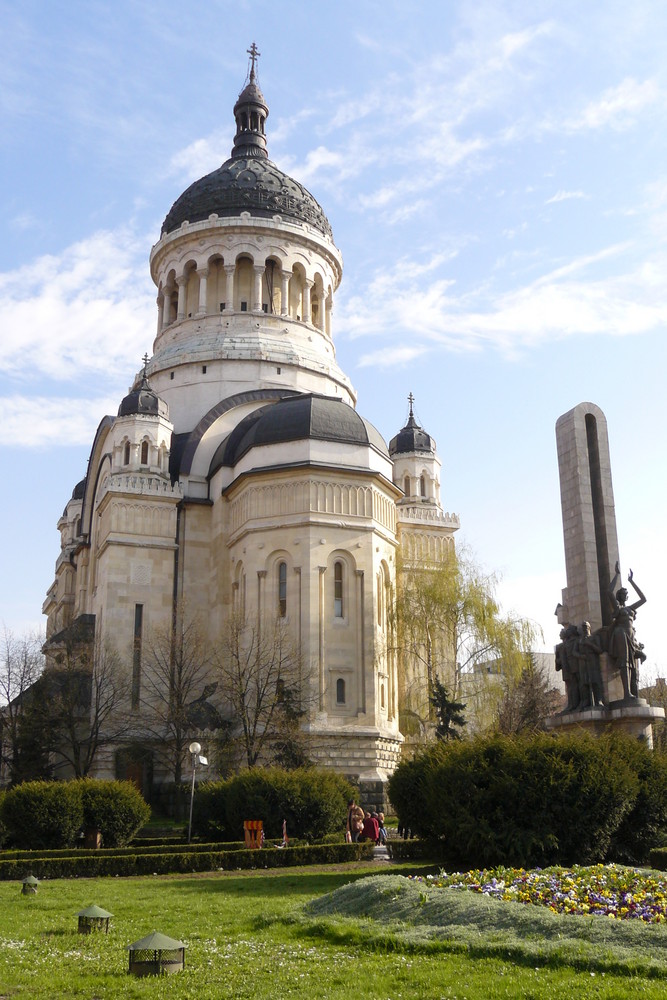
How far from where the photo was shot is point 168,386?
48.1 metres

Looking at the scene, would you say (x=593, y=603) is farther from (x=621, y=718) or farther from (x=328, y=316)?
(x=328, y=316)

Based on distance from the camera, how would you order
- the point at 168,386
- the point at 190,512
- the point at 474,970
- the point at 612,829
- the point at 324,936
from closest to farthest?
the point at 474,970 < the point at 324,936 < the point at 612,829 < the point at 190,512 < the point at 168,386

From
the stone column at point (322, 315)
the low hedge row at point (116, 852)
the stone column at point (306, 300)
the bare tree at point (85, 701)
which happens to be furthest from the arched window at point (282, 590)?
the stone column at point (322, 315)

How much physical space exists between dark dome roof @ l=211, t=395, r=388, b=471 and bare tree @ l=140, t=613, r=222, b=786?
24.8 feet

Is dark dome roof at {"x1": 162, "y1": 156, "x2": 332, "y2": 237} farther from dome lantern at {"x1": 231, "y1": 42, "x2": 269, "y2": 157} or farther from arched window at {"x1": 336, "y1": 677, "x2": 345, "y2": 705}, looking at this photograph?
arched window at {"x1": 336, "y1": 677, "x2": 345, "y2": 705}

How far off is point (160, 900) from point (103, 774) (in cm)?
2350

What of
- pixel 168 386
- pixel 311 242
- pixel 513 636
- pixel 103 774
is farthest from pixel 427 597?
pixel 311 242

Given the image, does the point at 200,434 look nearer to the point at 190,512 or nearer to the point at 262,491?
the point at 190,512

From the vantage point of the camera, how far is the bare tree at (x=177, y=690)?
1401 inches

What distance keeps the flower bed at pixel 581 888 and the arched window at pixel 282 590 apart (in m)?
23.4

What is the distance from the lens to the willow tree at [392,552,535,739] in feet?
122

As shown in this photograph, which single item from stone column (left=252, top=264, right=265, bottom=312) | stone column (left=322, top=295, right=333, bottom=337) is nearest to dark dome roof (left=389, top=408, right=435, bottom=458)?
stone column (left=322, top=295, right=333, bottom=337)

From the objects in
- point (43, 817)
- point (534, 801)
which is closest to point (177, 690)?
point (43, 817)

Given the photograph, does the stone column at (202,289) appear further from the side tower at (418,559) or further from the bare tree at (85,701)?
the bare tree at (85,701)
